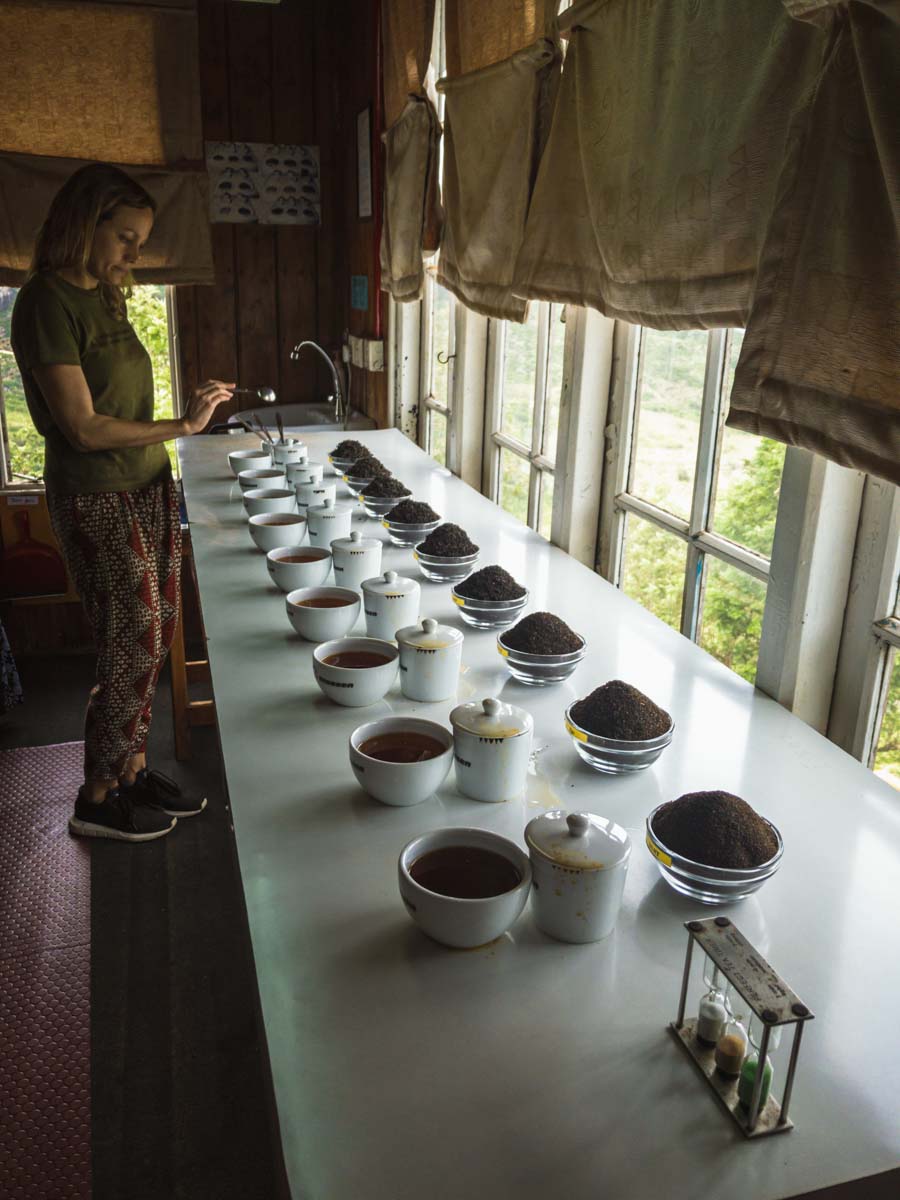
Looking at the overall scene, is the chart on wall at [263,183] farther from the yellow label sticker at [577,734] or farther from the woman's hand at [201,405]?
the yellow label sticker at [577,734]

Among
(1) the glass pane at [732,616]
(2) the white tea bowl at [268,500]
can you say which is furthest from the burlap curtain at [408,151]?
(1) the glass pane at [732,616]

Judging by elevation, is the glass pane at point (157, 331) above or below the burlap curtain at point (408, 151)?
below

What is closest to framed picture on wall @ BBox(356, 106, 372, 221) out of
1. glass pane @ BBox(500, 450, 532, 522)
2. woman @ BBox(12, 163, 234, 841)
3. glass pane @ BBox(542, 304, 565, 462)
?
glass pane @ BBox(500, 450, 532, 522)

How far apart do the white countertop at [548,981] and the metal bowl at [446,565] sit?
499mm

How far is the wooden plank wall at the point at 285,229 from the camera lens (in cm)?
453

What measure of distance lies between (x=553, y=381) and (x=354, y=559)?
1.12m

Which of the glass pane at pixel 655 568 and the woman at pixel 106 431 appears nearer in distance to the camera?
the woman at pixel 106 431

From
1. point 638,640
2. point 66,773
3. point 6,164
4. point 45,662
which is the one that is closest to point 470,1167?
point 638,640

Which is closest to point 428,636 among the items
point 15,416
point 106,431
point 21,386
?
point 106,431

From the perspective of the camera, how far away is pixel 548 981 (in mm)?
932

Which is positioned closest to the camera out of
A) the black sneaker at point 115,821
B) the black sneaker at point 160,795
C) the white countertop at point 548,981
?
the white countertop at point 548,981

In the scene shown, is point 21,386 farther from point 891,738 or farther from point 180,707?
point 891,738

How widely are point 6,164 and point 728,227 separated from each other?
12.3 feet

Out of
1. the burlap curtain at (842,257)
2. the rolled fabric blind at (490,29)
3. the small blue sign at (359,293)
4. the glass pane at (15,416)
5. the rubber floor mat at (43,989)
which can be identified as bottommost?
the rubber floor mat at (43,989)
